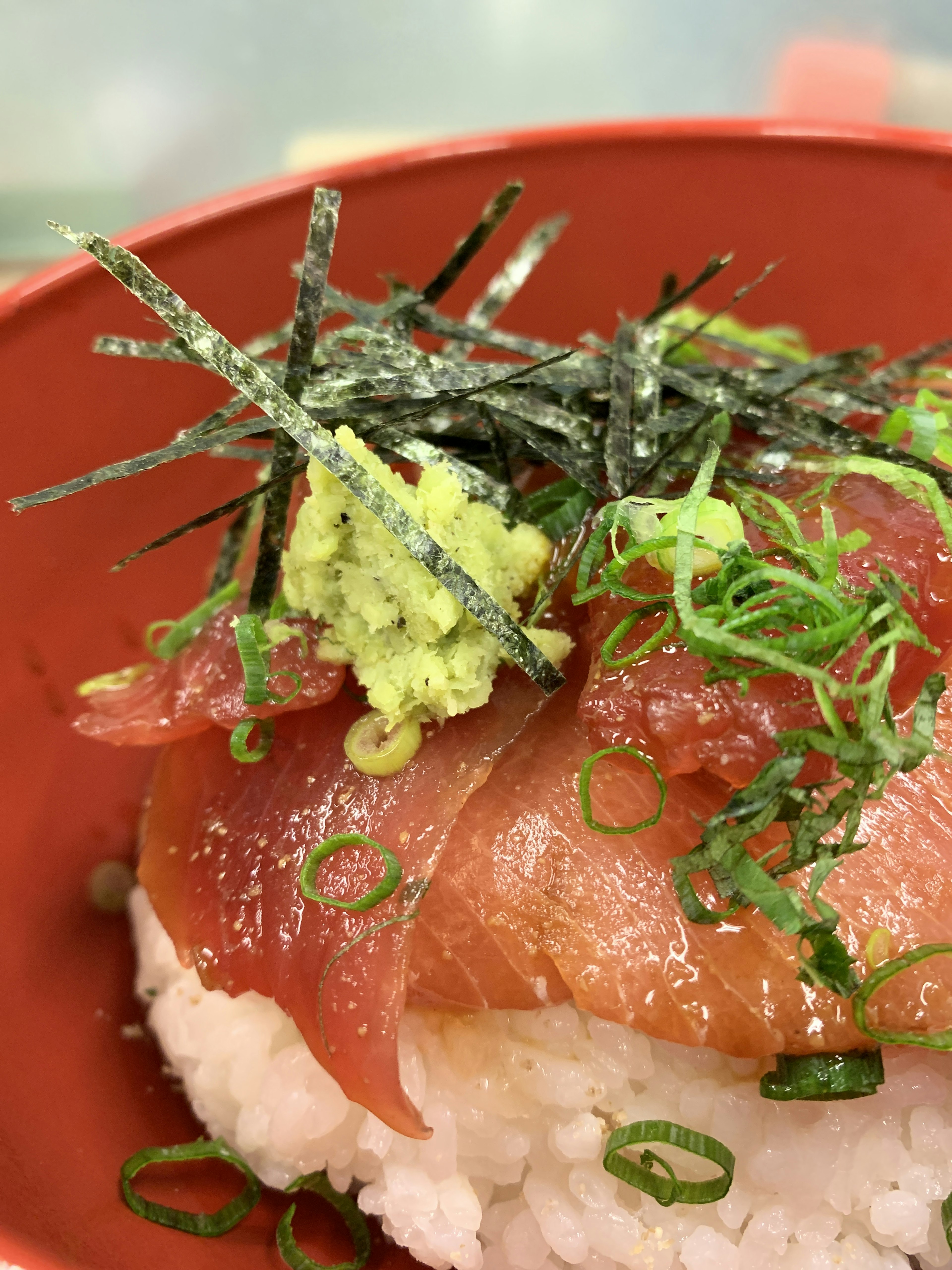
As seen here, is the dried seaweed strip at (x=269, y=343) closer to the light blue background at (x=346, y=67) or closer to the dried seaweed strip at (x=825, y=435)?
the dried seaweed strip at (x=825, y=435)

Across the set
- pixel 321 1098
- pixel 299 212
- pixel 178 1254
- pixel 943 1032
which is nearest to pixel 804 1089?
pixel 943 1032

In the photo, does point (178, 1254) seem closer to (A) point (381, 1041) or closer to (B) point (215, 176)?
(A) point (381, 1041)

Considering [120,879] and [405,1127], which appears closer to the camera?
[405,1127]

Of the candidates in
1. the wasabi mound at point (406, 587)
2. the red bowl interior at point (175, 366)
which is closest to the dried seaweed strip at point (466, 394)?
the wasabi mound at point (406, 587)

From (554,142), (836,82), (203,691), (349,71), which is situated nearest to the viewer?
(203,691)

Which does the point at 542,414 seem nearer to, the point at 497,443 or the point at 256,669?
the point at 497,443

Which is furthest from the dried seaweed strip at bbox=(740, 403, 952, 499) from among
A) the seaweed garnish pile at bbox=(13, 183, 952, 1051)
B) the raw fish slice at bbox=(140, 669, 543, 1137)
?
the raw fish slice at bbox=(140, 669, 543, 1137)

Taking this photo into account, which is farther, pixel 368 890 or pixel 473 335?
pixel 473 335

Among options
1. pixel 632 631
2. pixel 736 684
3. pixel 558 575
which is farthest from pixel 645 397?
pixel 736 684
